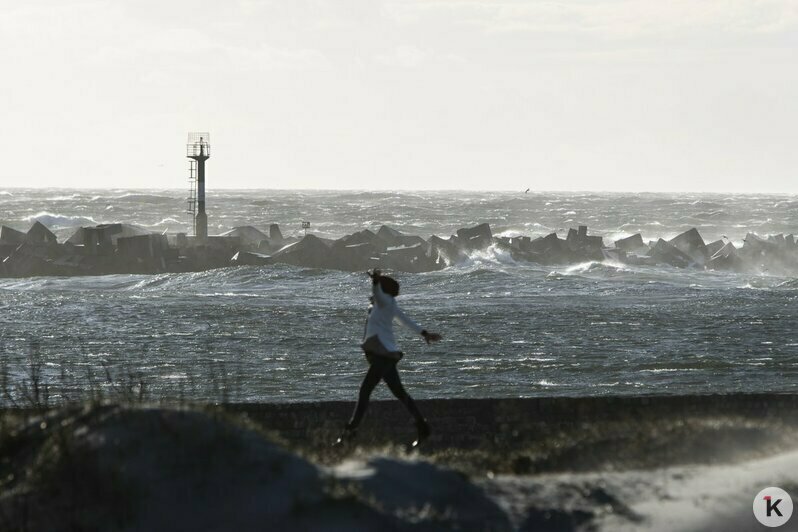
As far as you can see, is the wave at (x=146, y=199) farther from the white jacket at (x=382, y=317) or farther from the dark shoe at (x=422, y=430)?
the white jacket at (x=382, y=317)

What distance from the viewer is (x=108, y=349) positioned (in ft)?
86.3

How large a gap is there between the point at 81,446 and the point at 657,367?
58.5ft

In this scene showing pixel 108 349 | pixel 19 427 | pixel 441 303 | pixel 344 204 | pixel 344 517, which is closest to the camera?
pixel 344 517

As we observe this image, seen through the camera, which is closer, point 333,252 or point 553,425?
point 553,425

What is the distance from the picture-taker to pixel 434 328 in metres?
31.1

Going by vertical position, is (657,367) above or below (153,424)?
below

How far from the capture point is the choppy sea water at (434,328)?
21.8 m

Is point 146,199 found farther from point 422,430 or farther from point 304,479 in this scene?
point 304,479

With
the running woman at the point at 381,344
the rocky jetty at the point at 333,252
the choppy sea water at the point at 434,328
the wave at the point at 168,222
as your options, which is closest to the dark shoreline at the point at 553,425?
the running woman at the point at 381,344

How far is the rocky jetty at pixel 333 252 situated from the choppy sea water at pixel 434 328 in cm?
165

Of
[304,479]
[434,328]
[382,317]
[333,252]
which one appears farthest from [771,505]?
[333,252]

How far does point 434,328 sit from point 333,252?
20.2 metres

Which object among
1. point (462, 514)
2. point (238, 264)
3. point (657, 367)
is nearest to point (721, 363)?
point (657, 367)

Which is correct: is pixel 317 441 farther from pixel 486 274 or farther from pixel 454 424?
pixel 486 274
